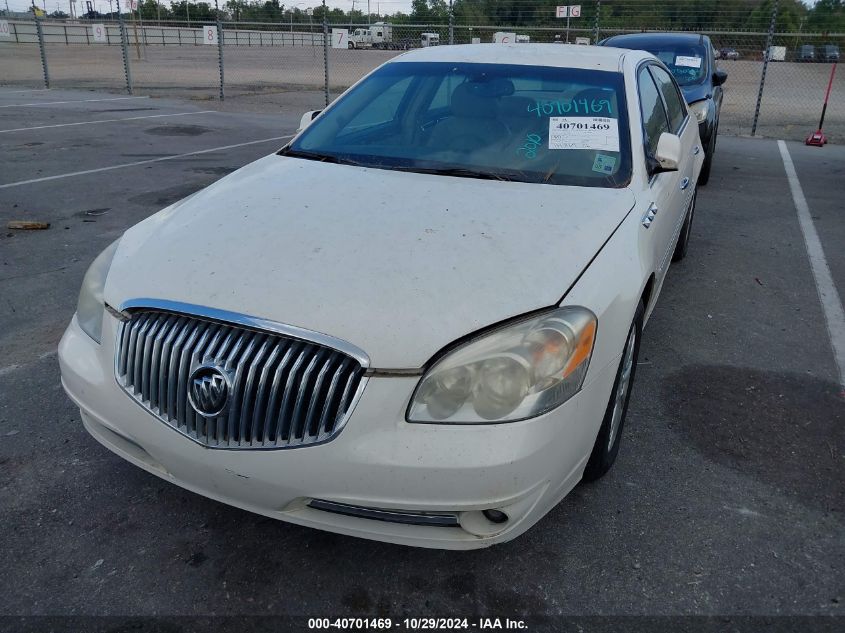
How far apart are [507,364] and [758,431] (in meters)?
1.83

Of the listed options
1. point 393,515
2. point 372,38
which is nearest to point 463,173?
point 393,515

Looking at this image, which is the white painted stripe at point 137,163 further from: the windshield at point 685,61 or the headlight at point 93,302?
the windshield at point 685,61

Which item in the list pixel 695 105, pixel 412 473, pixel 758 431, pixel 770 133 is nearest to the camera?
pixel 412 473

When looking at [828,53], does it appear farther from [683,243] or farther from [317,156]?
[317,156]

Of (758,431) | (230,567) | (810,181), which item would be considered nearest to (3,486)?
(230,567)

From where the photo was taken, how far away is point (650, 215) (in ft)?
10.0

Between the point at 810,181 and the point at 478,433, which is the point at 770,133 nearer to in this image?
the point at 810,181

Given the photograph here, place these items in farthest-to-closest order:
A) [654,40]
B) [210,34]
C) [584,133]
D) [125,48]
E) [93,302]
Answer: [210,34] → [125,48] → [654,40] → [584,133] → [93,302]

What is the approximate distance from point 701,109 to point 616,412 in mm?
6885

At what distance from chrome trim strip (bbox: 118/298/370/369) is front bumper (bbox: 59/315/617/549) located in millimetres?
102

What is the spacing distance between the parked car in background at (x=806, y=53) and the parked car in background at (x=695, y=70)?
43.8 feet

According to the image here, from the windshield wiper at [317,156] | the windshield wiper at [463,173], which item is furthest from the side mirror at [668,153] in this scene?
the windshield wiper at [317,156]

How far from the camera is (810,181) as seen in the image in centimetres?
923

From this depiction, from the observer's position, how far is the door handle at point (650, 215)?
2.97 meters
